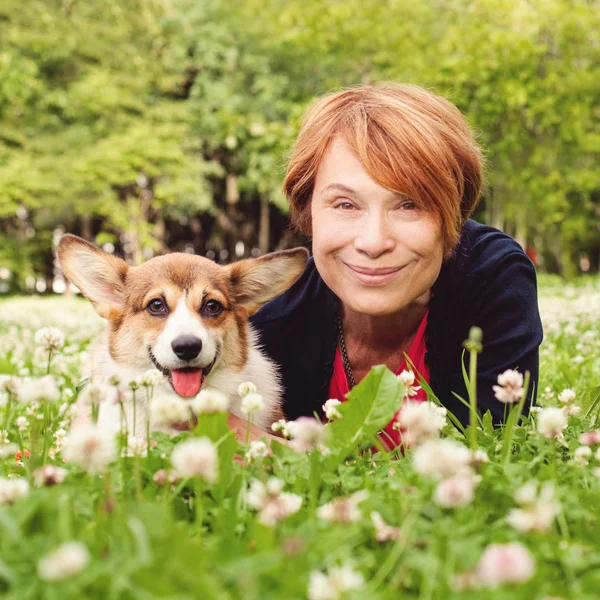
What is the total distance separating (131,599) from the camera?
44.9 inches

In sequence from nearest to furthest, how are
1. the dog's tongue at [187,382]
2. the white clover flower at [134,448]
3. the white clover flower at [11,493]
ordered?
the white clover flower at [11,493] < the white clover flower at [134,448] < the dog's tongue at [187,382]

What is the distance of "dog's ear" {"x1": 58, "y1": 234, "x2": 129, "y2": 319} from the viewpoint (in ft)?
12.2

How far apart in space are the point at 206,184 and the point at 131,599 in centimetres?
2915

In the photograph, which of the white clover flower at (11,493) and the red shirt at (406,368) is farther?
the red shirt at (406,368)

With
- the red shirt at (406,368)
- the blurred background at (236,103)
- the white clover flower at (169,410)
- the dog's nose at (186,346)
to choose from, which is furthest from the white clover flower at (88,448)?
the blurred background at (236,103)

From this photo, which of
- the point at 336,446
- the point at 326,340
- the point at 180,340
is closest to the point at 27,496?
the point at 336,446

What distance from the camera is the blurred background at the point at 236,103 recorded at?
15211mm

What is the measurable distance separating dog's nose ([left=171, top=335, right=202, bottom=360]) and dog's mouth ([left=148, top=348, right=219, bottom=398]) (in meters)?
0.11

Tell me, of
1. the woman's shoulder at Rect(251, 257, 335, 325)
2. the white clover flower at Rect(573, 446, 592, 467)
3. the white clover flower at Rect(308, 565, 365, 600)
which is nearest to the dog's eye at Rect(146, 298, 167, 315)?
the woman's shoulder at Rect(251, 257, 335, 325)

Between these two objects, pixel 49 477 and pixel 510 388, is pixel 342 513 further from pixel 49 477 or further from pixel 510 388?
pixel 510 388

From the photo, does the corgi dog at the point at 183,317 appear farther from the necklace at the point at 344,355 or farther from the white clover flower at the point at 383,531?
the white clover flower at the point at 383,531

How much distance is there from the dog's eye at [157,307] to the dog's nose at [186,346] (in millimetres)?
338

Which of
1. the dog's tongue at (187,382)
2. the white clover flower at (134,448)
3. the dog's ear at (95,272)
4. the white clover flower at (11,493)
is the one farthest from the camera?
the dog's ear at (95,272)

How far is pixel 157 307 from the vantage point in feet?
11.6
